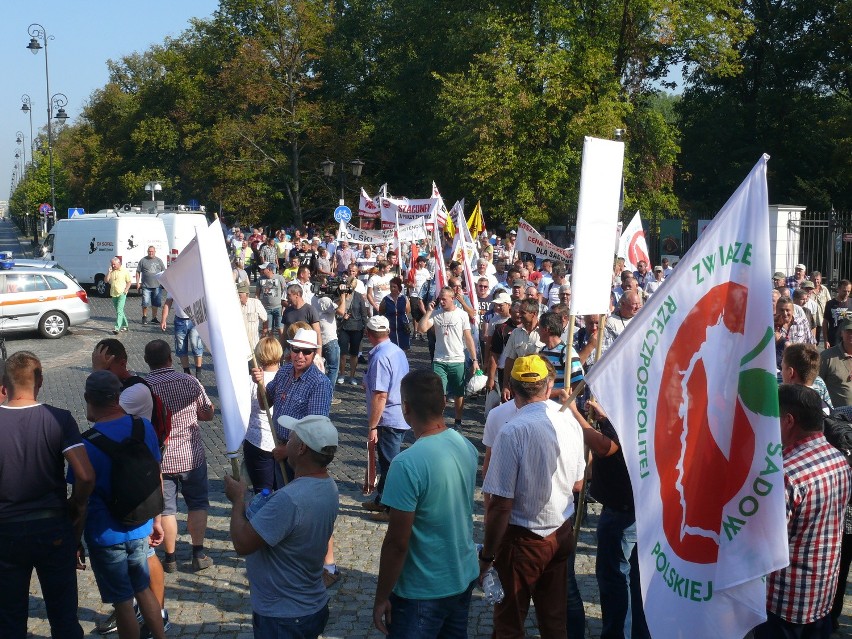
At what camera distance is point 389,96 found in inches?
1786

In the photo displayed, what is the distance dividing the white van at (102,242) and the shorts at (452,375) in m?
18.0

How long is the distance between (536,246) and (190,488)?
1107cm

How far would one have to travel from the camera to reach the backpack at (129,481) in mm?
4941

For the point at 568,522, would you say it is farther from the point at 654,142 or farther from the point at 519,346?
the point at 654,142

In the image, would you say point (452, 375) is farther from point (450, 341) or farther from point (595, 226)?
point (595, 226)

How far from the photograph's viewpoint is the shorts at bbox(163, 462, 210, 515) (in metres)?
6.47

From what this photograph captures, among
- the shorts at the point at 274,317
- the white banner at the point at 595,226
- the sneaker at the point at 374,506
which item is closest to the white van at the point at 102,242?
the shorts at the point at 274,317

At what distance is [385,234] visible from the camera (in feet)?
68.1

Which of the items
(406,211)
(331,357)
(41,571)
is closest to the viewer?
(41,571)

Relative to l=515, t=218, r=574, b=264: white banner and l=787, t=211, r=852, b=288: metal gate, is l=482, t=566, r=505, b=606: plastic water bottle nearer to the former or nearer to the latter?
l=515, t=218, r=574, b=264: white banner

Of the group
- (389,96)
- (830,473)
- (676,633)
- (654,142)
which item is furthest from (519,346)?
(389,96)

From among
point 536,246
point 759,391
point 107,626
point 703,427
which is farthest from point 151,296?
point 759,391

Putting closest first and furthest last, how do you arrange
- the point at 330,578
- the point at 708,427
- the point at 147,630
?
the point at 708,427 < the point at 147,630 < the point at 330,578

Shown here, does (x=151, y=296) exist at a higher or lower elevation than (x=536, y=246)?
lower
